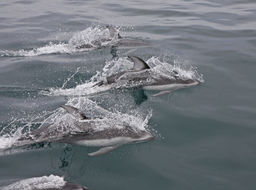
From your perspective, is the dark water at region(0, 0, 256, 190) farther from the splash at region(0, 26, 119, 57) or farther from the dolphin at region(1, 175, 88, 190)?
the dolphin at region(1, 175, 88, 190)

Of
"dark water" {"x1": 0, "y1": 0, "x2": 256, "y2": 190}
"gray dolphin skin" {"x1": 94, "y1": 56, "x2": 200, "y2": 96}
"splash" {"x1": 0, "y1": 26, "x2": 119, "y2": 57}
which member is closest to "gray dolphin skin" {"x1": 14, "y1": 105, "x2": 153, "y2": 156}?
"dark water" {"x1": 0, "y1": 0, "x2": 256, "y2": 190}

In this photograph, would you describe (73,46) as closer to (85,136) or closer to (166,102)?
(166,102)

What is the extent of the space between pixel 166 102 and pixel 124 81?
5.65 ft

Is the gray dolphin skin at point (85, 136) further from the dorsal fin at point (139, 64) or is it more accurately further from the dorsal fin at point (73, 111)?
the dorsal fin at point (139, 64)

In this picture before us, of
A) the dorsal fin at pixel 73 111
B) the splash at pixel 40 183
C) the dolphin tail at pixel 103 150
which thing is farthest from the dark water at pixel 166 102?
the dorsal fin at pixel 73 111

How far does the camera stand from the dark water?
7781 millimetres

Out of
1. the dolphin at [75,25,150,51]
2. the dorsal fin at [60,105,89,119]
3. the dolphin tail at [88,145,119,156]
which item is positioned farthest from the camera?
the dolphin at [75,25,150,51]

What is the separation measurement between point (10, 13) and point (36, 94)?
1350 cm

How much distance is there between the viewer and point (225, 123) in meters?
9.69

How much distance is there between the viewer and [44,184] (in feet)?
22.1

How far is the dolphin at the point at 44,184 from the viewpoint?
21.7 ft

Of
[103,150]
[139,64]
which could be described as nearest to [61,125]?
[103,150]

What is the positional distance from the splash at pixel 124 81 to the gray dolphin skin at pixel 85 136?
8.61 ft

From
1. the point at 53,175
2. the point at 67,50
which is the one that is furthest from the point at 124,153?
the point at 67,50
